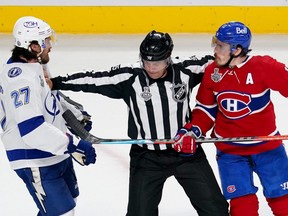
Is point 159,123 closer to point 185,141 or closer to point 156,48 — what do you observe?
point 185,141

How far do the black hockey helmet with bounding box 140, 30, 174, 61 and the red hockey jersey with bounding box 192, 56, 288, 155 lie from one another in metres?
0.25

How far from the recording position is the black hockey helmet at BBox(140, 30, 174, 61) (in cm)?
261

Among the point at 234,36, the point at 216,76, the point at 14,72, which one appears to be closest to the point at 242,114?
the point at 216,76

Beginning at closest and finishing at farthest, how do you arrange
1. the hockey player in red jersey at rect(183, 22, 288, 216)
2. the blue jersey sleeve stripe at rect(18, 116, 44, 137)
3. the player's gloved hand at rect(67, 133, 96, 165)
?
the blue jersey sleeve stripe at rect(18, 116, 44, 137) < the player's gloved hand at rect(67, 133, 96, 165) < the hockey player in red jersey at rect(183, 22, 288, 216)

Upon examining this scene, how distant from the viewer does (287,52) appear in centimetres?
668

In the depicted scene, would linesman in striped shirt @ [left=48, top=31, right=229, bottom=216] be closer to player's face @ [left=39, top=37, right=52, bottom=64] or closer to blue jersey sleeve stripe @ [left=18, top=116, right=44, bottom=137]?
player's face @ [left=39, top=37, right=52, bottom=64]

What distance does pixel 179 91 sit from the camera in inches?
107

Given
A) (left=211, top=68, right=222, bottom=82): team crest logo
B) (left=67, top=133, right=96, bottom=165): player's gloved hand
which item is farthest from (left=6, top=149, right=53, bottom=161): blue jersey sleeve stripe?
(left=211, top=68, right=222, bottom=82): team crest logo

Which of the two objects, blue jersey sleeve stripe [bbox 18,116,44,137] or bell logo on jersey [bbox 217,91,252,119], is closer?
blue jersey sleeve stripe [bbox 18,116,44,137]

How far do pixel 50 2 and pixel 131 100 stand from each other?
5.03m

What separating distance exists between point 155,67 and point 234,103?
15.4 inches

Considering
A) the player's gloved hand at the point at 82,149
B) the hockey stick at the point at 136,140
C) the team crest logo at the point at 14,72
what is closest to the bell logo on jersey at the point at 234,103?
the hockey stick at the point at 136,140

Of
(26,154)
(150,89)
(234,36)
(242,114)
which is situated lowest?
(26,154)

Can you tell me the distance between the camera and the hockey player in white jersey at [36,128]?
→ 2473 mm
